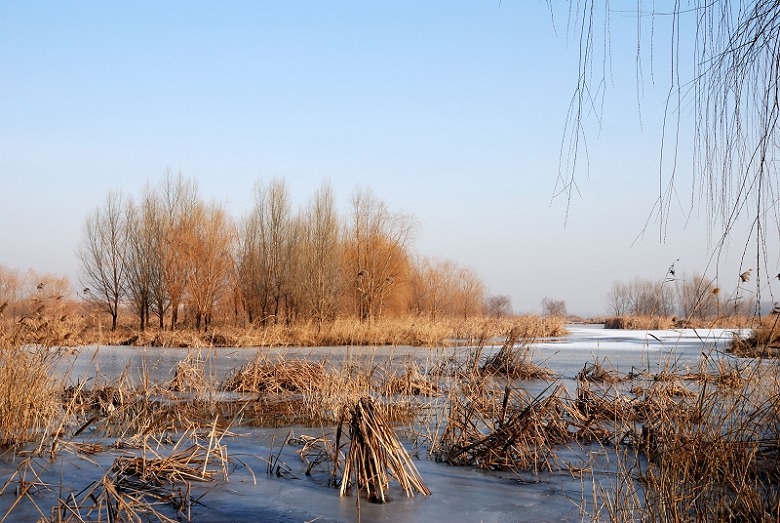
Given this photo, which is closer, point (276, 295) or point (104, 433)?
point (104, 433)

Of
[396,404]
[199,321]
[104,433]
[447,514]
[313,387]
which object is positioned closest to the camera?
[447,514]

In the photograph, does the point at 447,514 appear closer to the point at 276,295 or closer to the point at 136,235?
the point at 276,295

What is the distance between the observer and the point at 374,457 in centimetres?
459

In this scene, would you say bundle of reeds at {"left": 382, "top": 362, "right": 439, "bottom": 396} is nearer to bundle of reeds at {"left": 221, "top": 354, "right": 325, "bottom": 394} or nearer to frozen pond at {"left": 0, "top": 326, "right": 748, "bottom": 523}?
bundle of reeds at {"left": 221, "top": 354, "right": 325, "bottom": 394}

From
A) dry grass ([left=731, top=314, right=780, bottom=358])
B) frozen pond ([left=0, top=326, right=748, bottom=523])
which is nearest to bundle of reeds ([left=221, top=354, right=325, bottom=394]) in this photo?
frozen pond ([left=0, top=326, right=748, bottom=523])

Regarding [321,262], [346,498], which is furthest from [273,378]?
[321,262]

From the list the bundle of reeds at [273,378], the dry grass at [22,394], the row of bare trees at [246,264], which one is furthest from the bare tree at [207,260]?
the dry grass at [22,394]

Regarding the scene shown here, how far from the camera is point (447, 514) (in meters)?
4.32

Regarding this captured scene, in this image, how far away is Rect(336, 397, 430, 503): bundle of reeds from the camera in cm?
455

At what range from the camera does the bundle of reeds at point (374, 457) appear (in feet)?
14.9

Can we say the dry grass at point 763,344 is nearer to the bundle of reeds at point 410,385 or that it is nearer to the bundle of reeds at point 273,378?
the bundle of reeds at point 410,385

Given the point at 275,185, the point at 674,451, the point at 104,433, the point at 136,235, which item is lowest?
the point at 104,433

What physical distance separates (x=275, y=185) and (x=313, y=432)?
2832 centimetres

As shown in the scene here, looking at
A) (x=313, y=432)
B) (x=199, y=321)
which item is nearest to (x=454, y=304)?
(x=199, y=321)
